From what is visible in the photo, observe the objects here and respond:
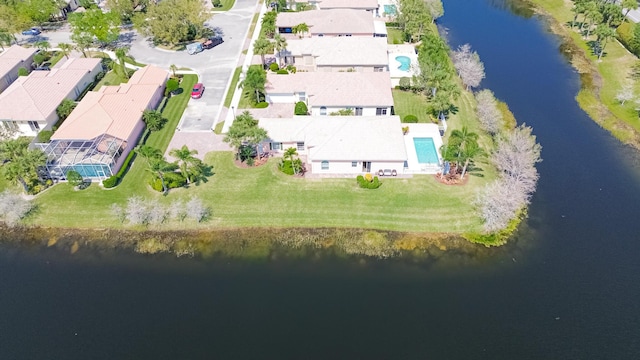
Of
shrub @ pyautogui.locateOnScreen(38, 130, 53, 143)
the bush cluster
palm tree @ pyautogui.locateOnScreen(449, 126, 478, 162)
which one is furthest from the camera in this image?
shrub @ pyautogui.locateOnScreen(38, 130, 53, 143)

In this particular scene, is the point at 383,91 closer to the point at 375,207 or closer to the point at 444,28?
the point at 375,207

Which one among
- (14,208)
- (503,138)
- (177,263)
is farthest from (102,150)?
(503,138)

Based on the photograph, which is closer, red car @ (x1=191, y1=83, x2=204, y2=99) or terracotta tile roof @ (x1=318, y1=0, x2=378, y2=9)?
red car @ (x1=191, y1=83, x2=204, y2=99)

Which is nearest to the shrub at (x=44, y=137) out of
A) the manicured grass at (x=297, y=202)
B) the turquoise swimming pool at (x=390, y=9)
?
the manicured grass at (x=297, y=202)

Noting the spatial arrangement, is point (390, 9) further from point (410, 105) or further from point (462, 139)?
point (462, 139)

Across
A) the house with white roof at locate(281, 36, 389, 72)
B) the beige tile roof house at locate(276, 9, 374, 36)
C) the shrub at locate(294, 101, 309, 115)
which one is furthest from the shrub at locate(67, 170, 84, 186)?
the beige tile roof house at locate(276, 9, 374, 36)

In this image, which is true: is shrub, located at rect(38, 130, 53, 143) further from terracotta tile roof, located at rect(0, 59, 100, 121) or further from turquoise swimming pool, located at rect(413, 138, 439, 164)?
turquoise swimming pool, located at rect(413, 138, 439, 164)

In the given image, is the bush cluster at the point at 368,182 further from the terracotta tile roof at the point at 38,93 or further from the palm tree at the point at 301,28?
the terracotta tile roof at the point at 38,93
